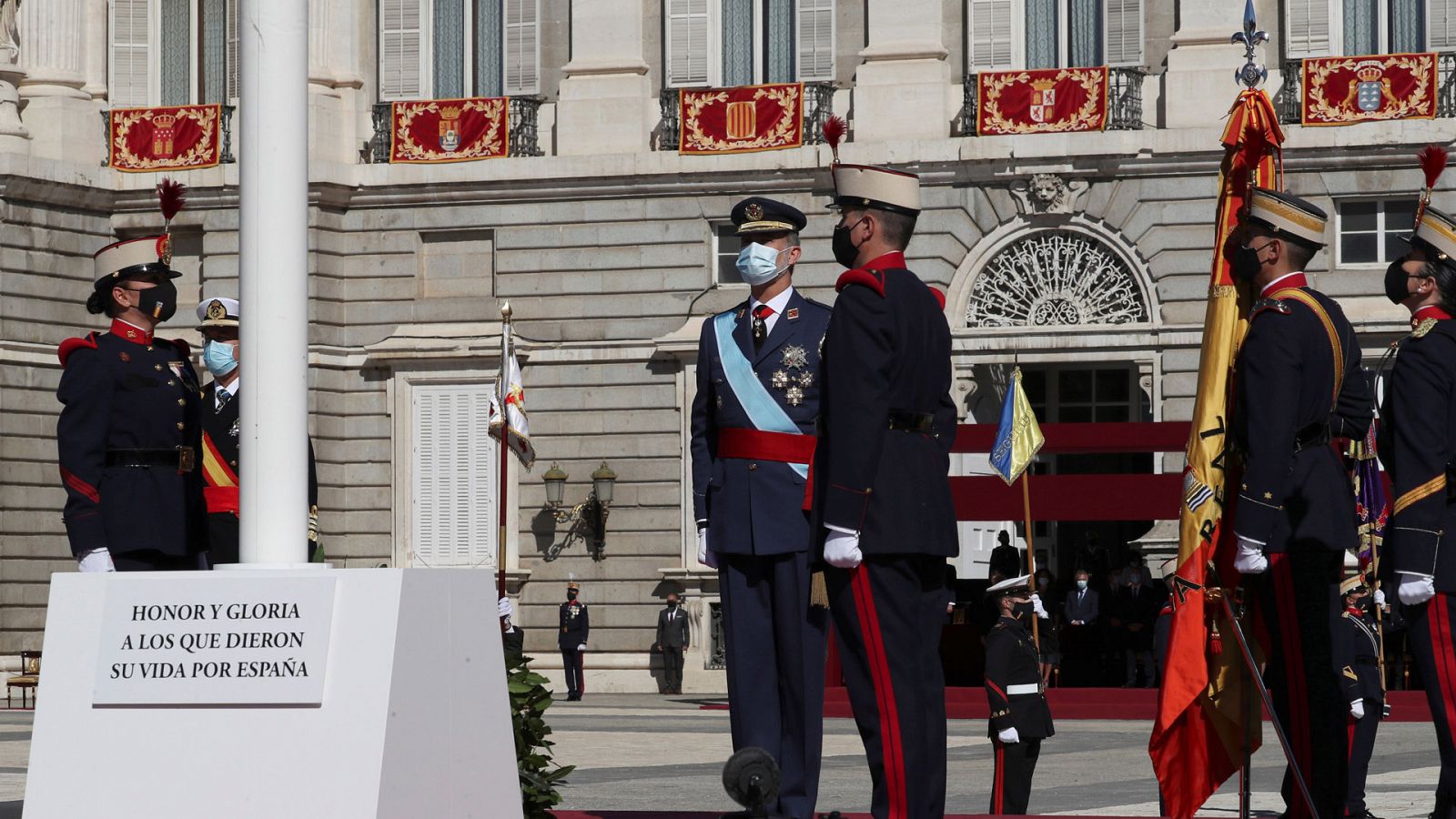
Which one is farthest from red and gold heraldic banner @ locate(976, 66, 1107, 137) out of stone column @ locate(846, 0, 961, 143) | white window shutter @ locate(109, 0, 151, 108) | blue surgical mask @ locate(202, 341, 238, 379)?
blue surgical mask @ locate(202, 341, 238, 379)

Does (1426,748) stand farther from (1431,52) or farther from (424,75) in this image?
(424,75)

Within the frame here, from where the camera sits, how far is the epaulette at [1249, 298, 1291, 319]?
334 inches

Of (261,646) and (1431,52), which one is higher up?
(1431,52)

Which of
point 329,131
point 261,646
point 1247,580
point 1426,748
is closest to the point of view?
point 261,646

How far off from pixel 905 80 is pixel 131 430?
64.7 feet

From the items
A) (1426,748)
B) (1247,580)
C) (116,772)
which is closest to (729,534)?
(1247,580)

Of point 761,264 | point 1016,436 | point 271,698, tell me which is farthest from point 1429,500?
point 1016,436

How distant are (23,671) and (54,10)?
7.97 meters

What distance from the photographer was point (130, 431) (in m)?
10.0

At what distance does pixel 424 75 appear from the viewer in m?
30.9

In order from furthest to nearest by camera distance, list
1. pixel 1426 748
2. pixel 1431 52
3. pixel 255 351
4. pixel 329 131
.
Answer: pixel 329 131 < pixel 1431 52 < pixel 1426 748 < pixel 255 351

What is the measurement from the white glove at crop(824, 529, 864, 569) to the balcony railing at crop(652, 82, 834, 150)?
69.0 feet

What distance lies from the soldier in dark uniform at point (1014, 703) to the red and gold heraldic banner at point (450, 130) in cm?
1757

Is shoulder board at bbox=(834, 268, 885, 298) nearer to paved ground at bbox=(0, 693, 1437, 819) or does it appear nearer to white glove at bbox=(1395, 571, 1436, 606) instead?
white glove at bbox=(1395, 571, 1436, 606)
